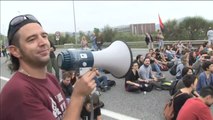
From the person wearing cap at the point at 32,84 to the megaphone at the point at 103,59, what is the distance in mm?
213

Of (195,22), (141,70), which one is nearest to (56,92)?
A: (141,70)

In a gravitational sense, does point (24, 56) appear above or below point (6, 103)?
above

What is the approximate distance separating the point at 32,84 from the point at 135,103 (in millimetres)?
7339

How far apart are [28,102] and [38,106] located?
6 centimetres

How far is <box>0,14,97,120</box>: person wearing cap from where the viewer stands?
1750 millimetres

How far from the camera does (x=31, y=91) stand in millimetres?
1822

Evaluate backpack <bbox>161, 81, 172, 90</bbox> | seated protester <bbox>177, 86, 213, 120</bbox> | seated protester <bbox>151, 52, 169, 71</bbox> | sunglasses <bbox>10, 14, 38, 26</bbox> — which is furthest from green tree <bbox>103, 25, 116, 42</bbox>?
sunglasses <bbox>10, 14, 38, 26</bbox>

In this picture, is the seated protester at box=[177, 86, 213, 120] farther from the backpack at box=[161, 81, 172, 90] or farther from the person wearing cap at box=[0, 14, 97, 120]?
the backpack at box=[161, 81, 172, 90]

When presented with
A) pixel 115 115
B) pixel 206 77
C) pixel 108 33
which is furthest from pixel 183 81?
pixel 108 33

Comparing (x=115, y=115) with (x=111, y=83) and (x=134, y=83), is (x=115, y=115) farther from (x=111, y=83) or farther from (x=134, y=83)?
(x=111, y=83)

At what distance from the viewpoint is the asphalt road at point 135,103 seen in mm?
7910

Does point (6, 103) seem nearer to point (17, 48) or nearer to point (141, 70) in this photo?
point (17, 48)

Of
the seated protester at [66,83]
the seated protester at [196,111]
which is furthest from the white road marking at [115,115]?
the seated protester at [196,111]

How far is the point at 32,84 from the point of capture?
187 centimetres
